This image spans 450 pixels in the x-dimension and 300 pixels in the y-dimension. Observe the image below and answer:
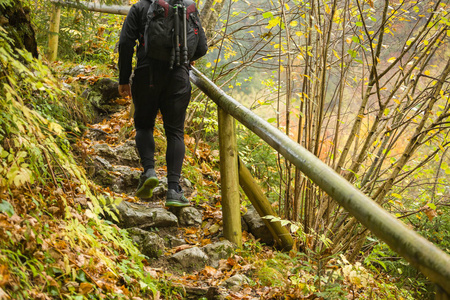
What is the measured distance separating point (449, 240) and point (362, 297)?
3.03 meters

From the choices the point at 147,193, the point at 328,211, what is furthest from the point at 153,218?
the point at 328,211

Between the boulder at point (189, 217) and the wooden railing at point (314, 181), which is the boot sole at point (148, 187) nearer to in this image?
the boulder at point (189, 217)

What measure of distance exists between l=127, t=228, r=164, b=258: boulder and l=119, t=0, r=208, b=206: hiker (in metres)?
0.47

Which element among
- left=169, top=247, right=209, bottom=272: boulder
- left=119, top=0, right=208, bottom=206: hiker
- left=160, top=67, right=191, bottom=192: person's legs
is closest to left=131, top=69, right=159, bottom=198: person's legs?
left=119, top=0, right=208, bottom=206: hiker

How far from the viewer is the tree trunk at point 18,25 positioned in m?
2.56

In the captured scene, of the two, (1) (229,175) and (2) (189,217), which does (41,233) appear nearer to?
(1) (229,175)

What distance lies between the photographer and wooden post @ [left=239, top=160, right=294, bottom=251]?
12.1ft

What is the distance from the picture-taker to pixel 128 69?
3.68 m

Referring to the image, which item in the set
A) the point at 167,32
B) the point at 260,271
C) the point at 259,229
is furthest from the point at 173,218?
the point at 167,32

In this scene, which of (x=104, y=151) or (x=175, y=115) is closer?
(x=175, y=115)

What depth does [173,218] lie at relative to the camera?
3.76 meters

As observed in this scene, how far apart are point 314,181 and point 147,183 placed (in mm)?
1949

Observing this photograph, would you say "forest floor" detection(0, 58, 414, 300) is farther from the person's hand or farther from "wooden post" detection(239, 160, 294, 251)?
the person's hand

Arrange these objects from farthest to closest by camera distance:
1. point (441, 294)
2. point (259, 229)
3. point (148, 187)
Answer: point (259, 229) → point (148, 187) → point (441, 294)
